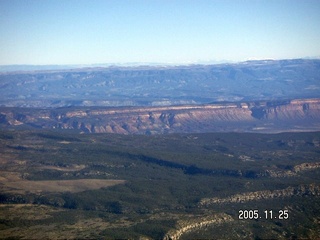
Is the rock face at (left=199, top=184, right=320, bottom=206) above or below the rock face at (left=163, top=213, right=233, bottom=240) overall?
below

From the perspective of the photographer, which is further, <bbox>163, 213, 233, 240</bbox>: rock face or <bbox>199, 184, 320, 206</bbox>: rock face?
<bbox>199, 184, 320, 206</bbox>: rock face

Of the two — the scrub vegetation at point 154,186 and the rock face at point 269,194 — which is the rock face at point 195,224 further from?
the rock face at point 269,194

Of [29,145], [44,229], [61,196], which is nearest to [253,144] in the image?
[29,145]

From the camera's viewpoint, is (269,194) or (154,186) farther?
(154,186)
